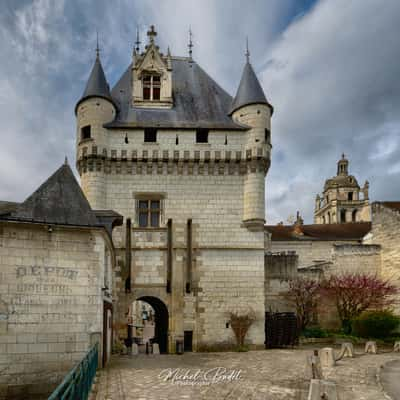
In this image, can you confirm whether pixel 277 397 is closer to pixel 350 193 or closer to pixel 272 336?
pixel 272 336

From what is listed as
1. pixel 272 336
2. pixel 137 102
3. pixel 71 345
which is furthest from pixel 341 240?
pixel 71 345

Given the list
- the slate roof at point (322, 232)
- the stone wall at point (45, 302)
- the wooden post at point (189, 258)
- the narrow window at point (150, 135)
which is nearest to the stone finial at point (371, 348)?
the wooden post at point (189, 258)

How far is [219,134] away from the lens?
16.8 metres

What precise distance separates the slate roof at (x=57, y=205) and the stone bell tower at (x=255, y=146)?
23.2 ft

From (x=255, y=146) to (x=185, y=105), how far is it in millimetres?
3607

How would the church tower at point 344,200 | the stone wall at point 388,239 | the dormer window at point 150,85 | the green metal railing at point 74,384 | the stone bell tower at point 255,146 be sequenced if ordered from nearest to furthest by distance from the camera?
the green metal railing at point 74,384 → the stone bell tower at point 255,146 → the dormer window at point 150,85 → the stone wall at point 388,239 → the church tower at point 344,200

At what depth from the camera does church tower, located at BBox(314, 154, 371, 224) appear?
49.6m

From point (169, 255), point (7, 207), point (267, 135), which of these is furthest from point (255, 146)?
point (7, 207)

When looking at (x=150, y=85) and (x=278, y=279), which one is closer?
(x=150, y=85)

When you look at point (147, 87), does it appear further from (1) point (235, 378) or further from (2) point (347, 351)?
(1) point (235, 378)

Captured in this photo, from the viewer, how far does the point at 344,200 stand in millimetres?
50406

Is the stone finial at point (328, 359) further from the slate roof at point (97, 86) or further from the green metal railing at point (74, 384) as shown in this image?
the slate roof at point (97, 86)

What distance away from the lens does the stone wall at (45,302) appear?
920 centimetres

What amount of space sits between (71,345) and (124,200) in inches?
283
